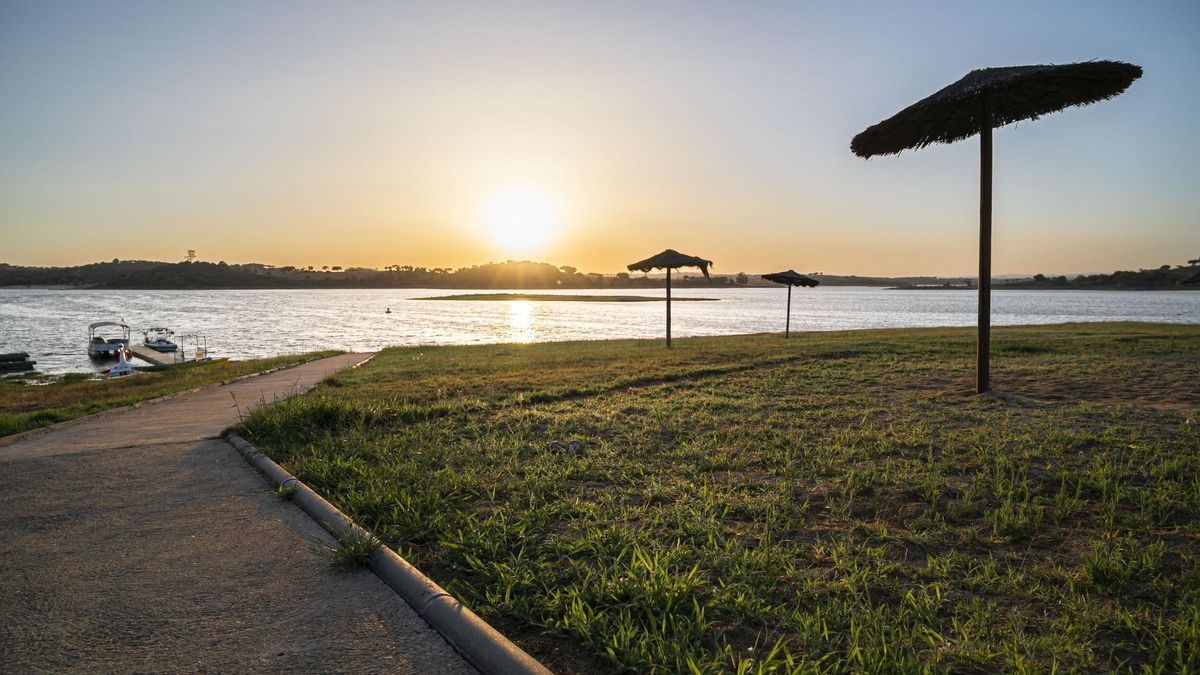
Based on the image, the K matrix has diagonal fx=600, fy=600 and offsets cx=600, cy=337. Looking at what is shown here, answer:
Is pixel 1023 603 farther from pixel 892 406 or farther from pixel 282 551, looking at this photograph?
pixel 892 406

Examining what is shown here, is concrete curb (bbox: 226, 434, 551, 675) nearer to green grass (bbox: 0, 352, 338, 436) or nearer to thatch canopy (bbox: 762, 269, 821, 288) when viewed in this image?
green grass (bbox: 0, 352, 338, 436)

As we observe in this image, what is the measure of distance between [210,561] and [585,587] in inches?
87.1

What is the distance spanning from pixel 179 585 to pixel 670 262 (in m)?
18.2

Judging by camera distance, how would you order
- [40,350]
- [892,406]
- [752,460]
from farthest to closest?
[40,350] → [892,406] → [752,460]

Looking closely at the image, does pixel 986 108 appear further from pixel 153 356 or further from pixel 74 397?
pixel 153 356

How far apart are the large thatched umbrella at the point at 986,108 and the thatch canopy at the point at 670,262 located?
34.8 ft

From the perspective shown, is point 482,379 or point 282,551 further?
point 482,379

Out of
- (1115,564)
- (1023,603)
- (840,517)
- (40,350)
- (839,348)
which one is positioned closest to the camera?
(1023,603)

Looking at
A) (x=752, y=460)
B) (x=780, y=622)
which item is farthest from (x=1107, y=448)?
(x=780, y=622)

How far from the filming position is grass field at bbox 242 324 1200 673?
254cm

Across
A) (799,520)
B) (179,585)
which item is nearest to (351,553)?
(179,585)

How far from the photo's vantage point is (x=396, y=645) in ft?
8.45

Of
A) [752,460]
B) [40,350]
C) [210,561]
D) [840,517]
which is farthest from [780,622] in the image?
[40,350]

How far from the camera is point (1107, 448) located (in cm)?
539
